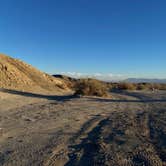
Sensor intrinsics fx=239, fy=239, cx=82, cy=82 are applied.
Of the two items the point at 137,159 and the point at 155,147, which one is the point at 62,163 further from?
the point at 155,147

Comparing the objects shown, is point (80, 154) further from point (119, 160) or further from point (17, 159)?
point (17, 159)

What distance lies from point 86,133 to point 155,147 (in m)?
2.56

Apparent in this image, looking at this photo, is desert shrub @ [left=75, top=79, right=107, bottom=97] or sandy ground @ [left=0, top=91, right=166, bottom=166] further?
desert shrub @ [left=75, top=79, right=107, bottom=97]

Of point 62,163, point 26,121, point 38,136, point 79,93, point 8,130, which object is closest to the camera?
point 62,163

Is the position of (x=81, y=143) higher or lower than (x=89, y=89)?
lower

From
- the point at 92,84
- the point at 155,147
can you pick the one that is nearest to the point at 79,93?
the point at 92,84

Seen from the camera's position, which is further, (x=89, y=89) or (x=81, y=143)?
(x=89, y=89)

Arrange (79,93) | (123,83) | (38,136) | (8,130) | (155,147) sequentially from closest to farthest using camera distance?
(155,147)
(38,136)
(8,130)
(79,93)
(123,83)

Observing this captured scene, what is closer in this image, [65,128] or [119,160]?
[119,160]

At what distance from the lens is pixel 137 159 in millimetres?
5719

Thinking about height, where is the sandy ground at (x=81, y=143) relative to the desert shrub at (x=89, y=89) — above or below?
below

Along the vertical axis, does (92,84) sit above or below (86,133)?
above

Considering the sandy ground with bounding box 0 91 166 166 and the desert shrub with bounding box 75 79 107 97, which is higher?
the desert shrub with bounding box 75 79 107 97

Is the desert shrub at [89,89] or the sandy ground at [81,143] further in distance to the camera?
the desert shrub at [89,89]
